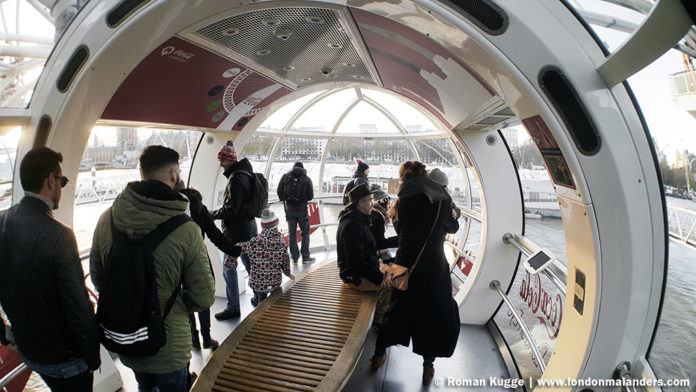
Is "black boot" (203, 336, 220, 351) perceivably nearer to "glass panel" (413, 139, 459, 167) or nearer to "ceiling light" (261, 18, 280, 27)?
"ceiling light" (261, 18, 280, 27)

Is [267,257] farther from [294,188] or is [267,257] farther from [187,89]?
[294,188]

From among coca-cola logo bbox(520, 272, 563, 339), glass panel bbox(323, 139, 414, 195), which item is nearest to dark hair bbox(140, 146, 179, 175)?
coca-cola logo bbox(520, 272, 563, 339)

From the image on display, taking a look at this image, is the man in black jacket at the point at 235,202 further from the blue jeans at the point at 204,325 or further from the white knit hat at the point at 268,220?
the blue jeans at the point at 204,325

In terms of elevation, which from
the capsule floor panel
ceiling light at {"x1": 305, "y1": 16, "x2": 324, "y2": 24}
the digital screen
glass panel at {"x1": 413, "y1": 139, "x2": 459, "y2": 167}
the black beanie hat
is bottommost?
the capsule floor panel

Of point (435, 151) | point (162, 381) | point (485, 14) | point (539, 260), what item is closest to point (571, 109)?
point (485, 14)

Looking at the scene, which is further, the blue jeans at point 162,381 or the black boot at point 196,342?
the black boot at point 196,342

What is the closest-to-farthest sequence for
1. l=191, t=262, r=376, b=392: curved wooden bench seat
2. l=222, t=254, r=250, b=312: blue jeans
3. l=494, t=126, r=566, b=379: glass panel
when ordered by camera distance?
l=191, t=262, r=376, b=392: curved wooden bench seat, l=494, t=126, r=566, b=379: glass panel, l=222, t=254, r=250, b=312: blue jeans

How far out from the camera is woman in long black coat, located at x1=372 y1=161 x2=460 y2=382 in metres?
2.50

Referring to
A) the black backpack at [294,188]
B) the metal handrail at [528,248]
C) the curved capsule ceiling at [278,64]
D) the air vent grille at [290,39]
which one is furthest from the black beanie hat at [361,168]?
the metal handrail at [528,248]

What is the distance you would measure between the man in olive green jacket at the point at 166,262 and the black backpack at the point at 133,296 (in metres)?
0.04

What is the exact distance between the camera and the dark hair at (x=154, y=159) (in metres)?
1.79

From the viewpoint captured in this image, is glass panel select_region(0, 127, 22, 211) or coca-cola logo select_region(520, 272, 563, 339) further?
coca-cola logo select_region(520, 272, 563, 339)

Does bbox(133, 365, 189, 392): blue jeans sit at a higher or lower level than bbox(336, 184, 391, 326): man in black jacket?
lower

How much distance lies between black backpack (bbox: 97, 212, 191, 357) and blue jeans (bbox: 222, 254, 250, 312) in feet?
6.69
